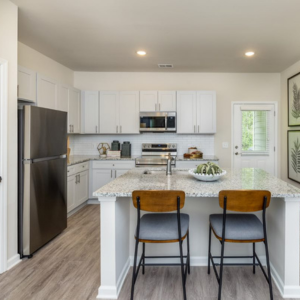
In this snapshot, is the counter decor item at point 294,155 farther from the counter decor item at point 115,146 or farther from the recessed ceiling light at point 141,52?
the counter decor item at point 115,146

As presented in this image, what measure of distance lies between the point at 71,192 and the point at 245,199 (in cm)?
305

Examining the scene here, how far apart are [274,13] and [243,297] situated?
287 centimetres

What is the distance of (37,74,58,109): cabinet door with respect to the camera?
3539 millimetres

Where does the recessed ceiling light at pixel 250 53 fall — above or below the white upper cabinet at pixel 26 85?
above

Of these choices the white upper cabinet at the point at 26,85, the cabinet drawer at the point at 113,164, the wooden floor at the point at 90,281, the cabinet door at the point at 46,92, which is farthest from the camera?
the cabinet drawer at the point at 113,164

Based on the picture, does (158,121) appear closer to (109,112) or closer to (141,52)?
(109,112)

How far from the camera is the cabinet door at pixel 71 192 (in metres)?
3.96

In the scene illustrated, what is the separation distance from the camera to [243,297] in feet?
6.39

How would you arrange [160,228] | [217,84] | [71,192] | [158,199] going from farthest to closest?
[217,84]
[71,192]
[160,228]
[158,199]

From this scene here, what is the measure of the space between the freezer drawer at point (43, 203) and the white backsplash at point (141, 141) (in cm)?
207

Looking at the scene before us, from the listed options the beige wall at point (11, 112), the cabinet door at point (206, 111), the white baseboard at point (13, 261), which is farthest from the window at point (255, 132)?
the white baseboard at point (13, 261)

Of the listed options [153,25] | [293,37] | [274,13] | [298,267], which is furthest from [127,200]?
[293,37]

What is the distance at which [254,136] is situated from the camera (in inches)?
207

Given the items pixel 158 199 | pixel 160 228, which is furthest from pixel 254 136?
pixel 158 199
